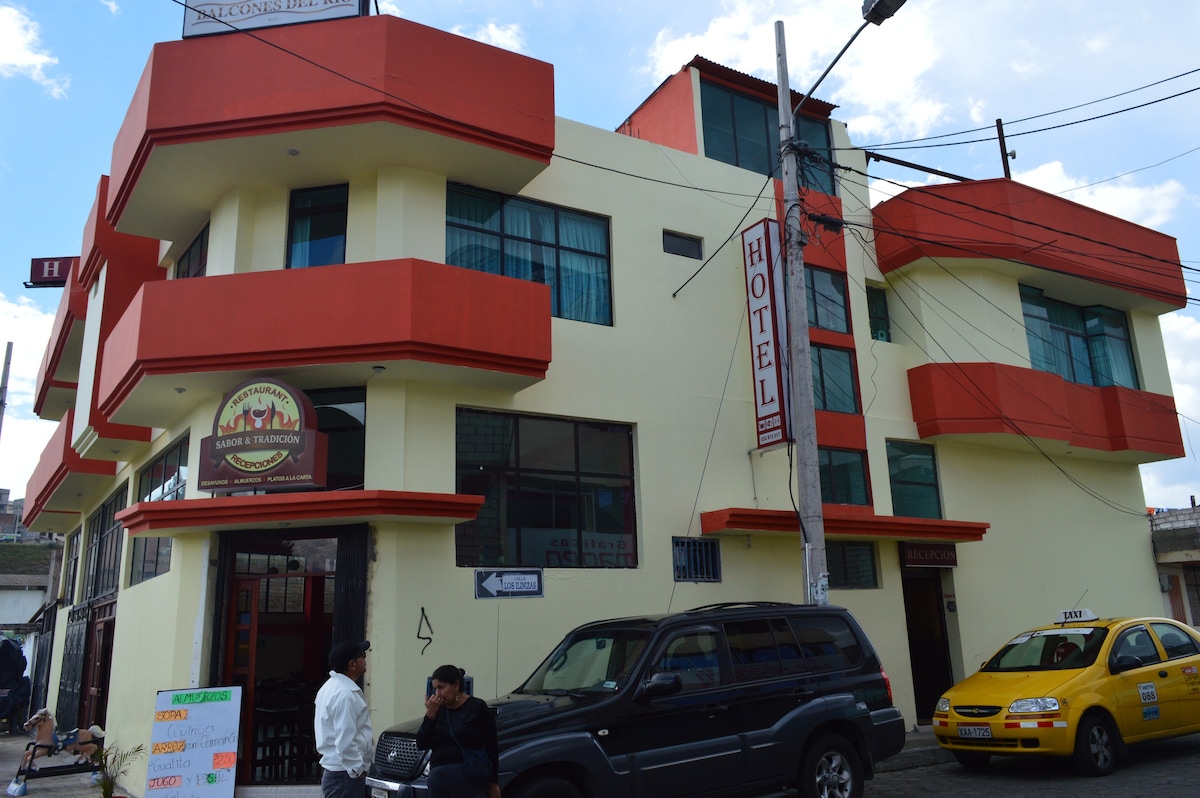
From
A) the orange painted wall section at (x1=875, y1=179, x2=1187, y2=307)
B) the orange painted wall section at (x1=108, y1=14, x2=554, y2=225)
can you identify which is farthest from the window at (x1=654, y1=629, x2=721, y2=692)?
the orange painted wall section at (x1=875, y1=179, x2=1187, y2=307)

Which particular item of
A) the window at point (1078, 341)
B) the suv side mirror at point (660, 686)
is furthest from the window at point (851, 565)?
the suv side mirror at point (660, 686)

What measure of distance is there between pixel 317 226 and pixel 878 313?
35.3ft

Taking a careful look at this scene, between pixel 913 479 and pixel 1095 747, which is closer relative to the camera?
pixel 1095 747

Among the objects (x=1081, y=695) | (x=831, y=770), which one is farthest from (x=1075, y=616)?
(x=831, y=770)

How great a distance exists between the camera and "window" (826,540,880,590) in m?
15.2

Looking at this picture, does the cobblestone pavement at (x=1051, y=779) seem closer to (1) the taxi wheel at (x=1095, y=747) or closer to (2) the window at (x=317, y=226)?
(1) the taxi wheel at (x=1095, y=747)

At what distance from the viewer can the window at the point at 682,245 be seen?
15062mm

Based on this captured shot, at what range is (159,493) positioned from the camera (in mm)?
14898

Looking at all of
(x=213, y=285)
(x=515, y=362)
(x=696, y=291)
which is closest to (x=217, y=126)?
(x=213, y=285)

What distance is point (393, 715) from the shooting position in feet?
34.9

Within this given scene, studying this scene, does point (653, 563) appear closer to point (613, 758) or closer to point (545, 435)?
point (545, 435)

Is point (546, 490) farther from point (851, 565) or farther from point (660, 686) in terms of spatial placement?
point (851, 565)

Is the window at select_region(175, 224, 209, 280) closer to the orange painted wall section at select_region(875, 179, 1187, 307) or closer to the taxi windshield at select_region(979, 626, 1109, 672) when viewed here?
the orange painted wall section at select_region(875, 179, 1187, 307)

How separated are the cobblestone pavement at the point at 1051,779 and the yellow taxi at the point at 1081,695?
29 cm
